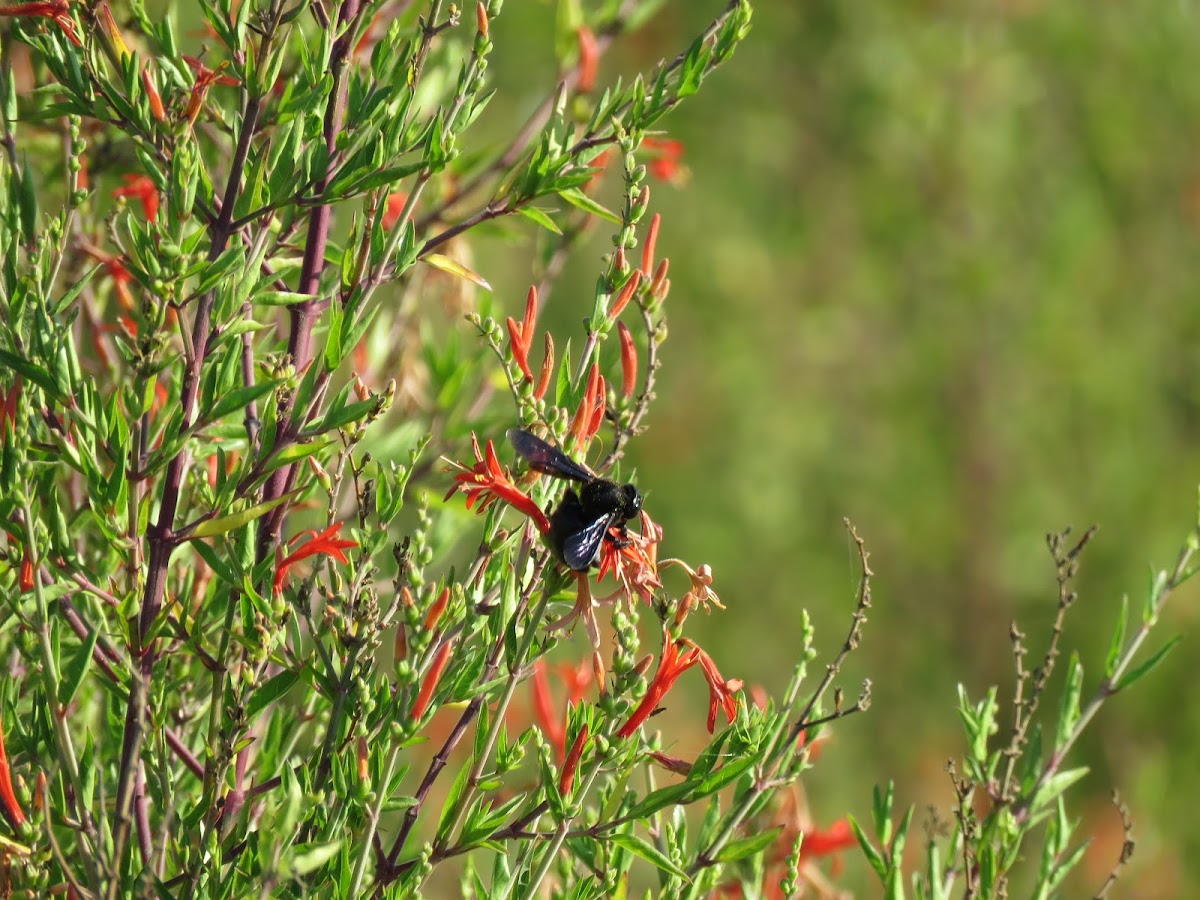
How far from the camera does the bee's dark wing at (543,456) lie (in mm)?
1063

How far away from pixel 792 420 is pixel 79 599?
4.58m

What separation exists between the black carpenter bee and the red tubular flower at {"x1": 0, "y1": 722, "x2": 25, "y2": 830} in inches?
17.5

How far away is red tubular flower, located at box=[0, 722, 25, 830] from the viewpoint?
3.17 feet

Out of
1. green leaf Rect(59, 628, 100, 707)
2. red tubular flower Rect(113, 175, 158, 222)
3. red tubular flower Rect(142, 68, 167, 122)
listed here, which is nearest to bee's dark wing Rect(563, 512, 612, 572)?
green leaf Rect(59, 628, 100, 707)

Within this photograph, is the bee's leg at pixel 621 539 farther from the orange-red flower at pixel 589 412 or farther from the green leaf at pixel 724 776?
the green leaf at pixel 724 776

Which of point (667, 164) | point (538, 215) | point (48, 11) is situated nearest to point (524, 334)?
point (538, 215)

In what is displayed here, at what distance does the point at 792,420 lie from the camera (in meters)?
5.61

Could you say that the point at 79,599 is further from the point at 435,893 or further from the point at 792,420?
the point at 792,420

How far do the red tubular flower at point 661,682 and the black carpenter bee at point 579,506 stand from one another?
0.31 feet

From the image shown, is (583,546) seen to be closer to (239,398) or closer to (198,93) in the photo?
(239,398)

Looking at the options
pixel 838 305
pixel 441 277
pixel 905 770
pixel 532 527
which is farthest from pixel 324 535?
pixel 838 305

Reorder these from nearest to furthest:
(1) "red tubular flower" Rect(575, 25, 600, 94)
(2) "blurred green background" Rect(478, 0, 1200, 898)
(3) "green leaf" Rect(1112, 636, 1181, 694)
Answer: (3) "green leaf" Rect(1112, 636, 1181, 694)
(1) "red tubular flower" Rect(575, 25, 600, 94)
(2) "blurred green background" Rect(478, 0, 1200, 898)

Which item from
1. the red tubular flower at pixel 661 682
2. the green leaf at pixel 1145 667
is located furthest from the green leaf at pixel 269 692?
the green leaf at pixel 1145 667

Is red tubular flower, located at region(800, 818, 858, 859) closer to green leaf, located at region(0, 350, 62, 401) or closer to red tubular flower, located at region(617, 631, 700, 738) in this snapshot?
red tubular flower, located at region(617, 631, 700, 738)
